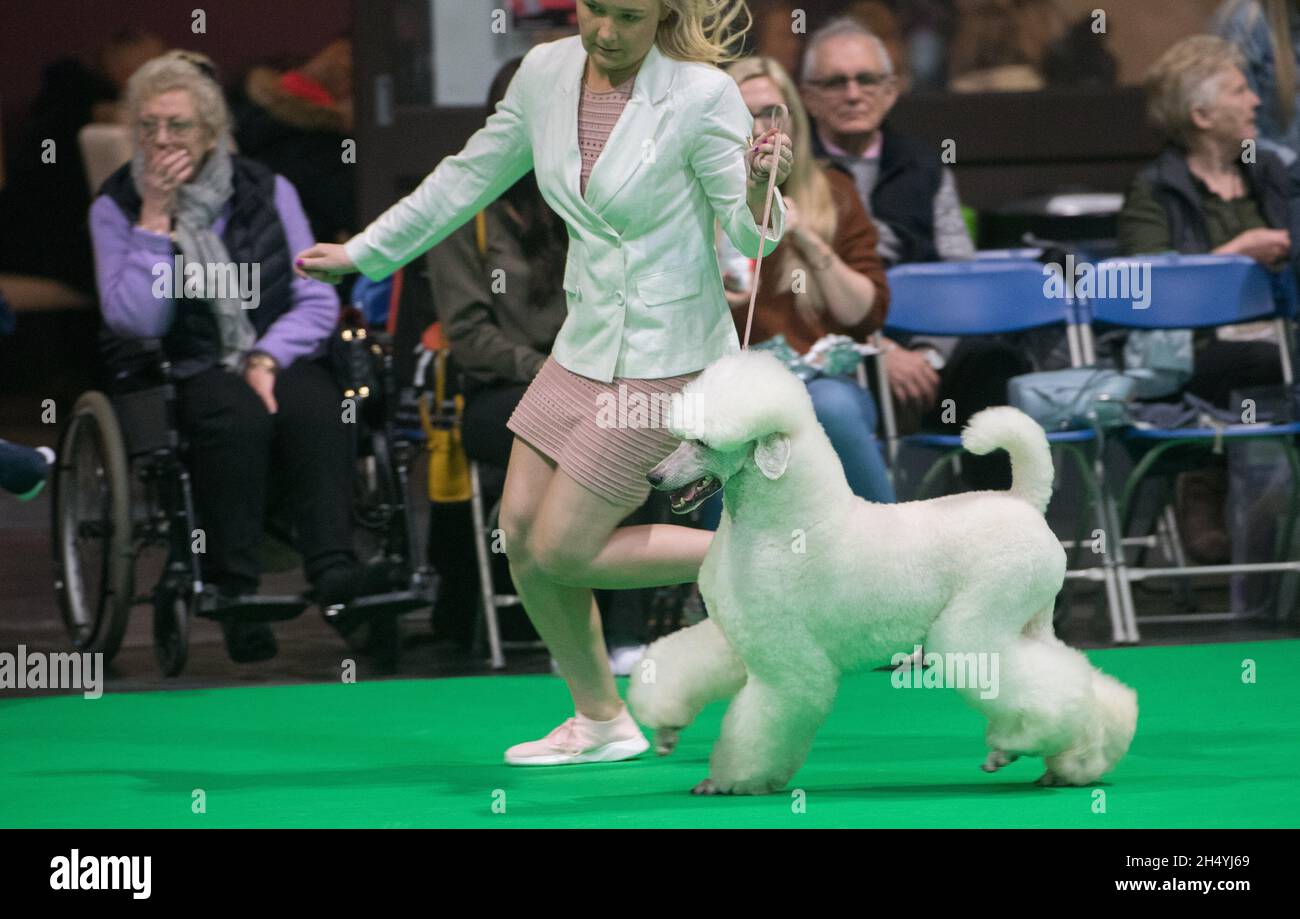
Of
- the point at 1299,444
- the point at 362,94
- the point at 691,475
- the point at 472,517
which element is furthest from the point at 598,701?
the point at 362,94

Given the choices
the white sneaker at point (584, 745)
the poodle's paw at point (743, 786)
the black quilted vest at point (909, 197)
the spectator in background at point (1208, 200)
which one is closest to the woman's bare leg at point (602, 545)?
the white sneaker at point (584, 745)

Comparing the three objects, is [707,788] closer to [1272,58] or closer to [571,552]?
[571,552]

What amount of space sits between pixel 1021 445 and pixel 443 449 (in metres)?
2.61

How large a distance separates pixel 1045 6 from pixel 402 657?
504 centimetres

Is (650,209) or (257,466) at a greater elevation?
(650,209)

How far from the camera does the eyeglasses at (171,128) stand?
20.0ft

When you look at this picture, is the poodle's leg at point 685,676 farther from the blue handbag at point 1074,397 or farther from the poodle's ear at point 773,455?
the blue handbag at point 1074,397

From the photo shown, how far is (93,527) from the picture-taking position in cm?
598

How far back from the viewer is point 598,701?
454 centimetres

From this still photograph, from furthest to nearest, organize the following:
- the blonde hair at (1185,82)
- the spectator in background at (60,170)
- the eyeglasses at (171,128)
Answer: the spectator in background at (60,170) → the blonde hair at (1185,82) → the eyeglasses at (171,128)

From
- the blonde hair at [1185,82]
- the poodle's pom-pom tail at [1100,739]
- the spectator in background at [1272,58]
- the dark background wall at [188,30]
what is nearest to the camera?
the poodle's pom-pom tail at [1100,739]

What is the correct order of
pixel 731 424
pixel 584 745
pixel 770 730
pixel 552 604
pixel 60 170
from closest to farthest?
pixel 731 424 < pixel 770 730 < pixel 552 604 < pixel 584 745 < pixel 60 170

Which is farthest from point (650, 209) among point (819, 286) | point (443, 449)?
point (443, 449)

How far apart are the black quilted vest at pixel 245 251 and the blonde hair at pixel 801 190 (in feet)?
4.60
